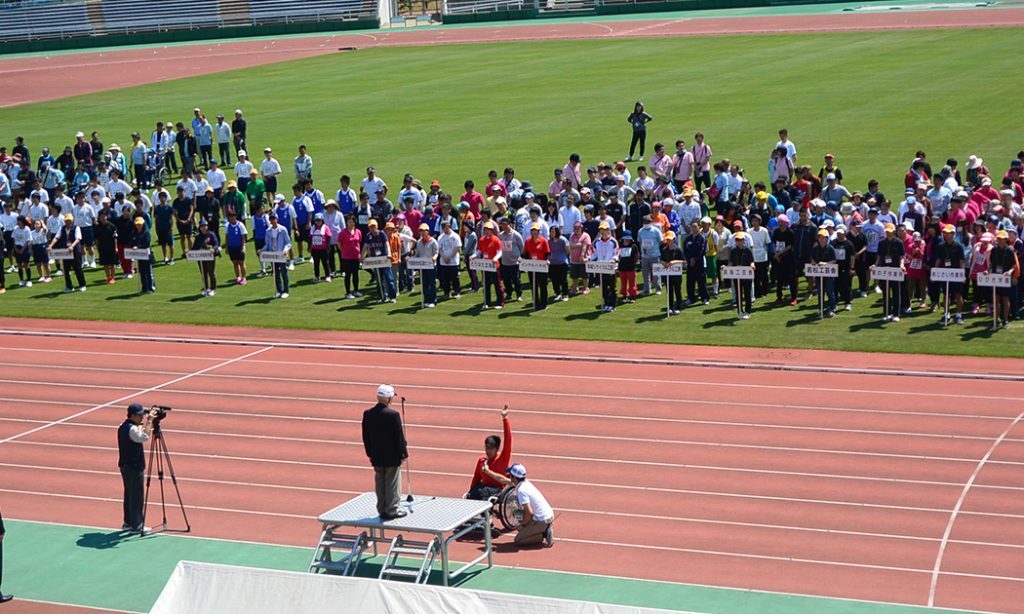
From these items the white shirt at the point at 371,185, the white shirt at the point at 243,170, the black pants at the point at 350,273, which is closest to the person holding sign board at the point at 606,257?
the black pants at the point at 350,273

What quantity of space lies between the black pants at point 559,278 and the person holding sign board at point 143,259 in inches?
360

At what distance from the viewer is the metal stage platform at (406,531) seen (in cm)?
1455

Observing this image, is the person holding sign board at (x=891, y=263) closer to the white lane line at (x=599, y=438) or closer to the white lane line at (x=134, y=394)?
the white lane line at (x=599, y=438)

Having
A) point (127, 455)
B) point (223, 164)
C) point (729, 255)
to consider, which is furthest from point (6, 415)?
point (223, 164)

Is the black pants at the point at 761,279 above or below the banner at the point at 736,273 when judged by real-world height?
below

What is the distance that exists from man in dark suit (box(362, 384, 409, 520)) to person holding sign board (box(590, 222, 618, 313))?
456 inches

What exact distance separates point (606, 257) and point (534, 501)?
1073 cm

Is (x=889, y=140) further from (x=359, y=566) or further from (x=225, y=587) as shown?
(x=225, y=587)

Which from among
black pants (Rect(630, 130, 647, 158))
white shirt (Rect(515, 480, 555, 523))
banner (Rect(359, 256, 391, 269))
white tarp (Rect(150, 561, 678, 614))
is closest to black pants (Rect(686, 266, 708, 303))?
banner (Rect(359, 256, 391, 269))

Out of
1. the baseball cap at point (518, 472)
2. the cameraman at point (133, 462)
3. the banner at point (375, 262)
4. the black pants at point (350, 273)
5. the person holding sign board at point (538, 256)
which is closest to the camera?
the baseball cap at point (518, 472)

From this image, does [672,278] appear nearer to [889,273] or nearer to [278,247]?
[889,273]

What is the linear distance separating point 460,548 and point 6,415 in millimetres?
9681

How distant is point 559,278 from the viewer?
27.1 meters

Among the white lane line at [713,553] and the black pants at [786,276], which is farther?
the black pants at [786,276]
